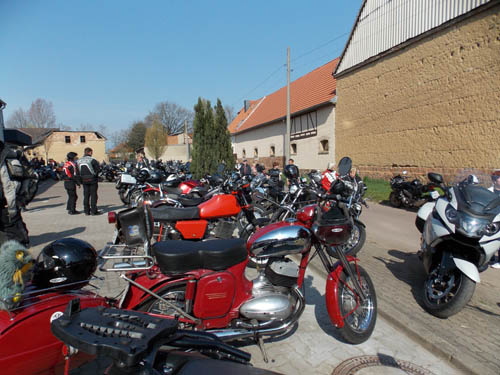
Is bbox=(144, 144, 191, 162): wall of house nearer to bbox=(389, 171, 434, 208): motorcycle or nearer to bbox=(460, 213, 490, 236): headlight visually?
bbox=(389, 171, 434, 208): motorcycle

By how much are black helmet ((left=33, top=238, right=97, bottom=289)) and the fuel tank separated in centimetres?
125

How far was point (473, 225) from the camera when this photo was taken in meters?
3.02

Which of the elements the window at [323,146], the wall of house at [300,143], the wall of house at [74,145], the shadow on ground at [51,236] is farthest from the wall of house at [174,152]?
the shadow on ground at [51,236]

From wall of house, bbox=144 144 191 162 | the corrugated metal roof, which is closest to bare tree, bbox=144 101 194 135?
wall of house, bbox=144 144 191 162

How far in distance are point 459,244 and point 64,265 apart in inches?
138

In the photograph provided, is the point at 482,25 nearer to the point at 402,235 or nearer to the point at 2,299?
the point at 402,235

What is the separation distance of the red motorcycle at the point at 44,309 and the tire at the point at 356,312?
1939 millimetres

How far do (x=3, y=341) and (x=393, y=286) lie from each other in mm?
4007

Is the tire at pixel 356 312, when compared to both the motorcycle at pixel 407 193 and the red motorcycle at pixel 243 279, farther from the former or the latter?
the motorcycle at pixel 407 193

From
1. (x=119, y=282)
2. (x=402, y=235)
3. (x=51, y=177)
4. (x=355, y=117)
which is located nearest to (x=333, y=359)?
(x=119, y=282)

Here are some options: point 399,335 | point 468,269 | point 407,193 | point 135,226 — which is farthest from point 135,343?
point 407,193

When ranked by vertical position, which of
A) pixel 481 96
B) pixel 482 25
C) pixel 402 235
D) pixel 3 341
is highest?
pixel 482 25

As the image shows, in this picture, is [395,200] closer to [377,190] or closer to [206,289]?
[377,190]

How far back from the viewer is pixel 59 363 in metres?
1.85
